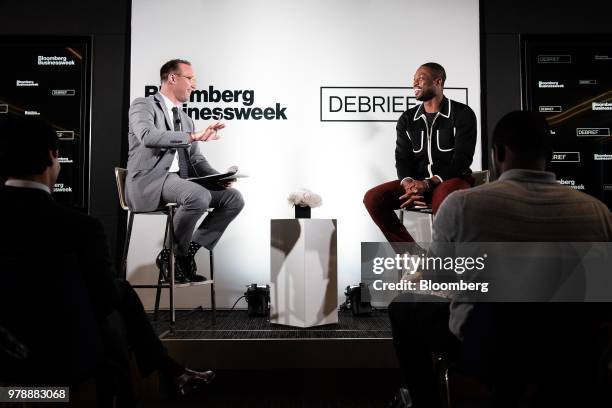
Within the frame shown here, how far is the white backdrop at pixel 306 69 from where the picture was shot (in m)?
4.16

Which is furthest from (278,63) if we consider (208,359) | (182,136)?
(208,359)

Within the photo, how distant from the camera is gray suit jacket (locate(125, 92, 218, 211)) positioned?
3131 millimetres

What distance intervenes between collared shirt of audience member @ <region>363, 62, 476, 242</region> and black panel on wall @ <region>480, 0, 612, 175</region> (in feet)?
2.08

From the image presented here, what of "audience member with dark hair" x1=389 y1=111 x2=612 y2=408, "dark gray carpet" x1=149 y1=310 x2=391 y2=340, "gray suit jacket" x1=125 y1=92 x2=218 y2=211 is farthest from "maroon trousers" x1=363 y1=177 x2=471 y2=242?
"audience member with dark hair" x1=389 y1=111 x2=612 y2=408

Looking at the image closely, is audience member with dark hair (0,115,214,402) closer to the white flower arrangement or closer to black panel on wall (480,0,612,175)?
the white flower arrangement

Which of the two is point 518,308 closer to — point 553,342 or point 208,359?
point 553,342

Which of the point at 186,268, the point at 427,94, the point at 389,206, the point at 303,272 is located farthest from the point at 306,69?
the point at 186,268

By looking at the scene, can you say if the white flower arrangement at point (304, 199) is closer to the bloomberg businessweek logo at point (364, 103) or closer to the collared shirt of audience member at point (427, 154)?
the collared shirt of audience member at point (427, 154)

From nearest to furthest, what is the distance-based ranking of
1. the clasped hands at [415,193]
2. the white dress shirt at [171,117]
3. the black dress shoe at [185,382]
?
the black dress shoe at [185,382], the clasped hands at [415,193], the white dress shirt at [171,117]

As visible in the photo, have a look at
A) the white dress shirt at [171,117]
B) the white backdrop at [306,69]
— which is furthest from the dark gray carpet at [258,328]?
the white dress shirt at [171,117]

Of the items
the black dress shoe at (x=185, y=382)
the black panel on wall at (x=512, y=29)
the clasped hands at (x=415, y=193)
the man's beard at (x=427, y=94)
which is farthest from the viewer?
the black panel on wall at (x=512, y=29)

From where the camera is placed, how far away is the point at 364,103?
4.18 metres

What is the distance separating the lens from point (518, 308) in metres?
1.22

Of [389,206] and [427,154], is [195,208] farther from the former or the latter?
[427,154]
